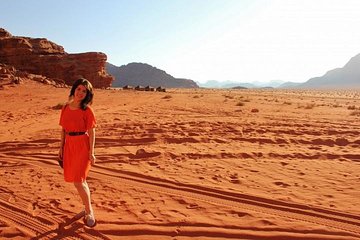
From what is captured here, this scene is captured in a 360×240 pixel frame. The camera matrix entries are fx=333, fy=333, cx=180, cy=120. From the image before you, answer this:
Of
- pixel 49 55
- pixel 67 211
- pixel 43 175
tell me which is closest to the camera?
pixel 67 211

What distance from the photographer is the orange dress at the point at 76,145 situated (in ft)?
12.7

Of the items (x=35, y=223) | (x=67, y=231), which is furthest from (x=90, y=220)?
(x=35, y=223)

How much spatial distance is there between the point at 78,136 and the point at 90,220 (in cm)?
101

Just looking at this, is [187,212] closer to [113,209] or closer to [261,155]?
[113,209]

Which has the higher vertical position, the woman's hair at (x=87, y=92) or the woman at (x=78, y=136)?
the woman's hair at (x=87, y=92)

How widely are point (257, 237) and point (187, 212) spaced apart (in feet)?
3.35

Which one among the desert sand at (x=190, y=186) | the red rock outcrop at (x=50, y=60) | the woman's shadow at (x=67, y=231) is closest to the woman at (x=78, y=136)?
the woman's shadow at (x=67, y=231)

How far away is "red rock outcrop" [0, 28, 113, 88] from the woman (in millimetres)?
36094

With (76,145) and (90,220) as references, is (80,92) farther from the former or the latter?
(90,220)

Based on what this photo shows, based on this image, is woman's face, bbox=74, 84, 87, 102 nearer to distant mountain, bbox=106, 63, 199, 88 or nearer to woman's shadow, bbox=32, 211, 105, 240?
woman's shadow, bbox=32, 211, 105, 240

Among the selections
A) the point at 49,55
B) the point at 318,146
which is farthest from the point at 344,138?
the point at 49,55

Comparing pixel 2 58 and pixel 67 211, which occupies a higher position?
pixel 2 58

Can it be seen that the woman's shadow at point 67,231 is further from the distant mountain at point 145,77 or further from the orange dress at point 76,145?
the distant mountain at point 145,77

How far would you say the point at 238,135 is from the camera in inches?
392
